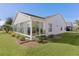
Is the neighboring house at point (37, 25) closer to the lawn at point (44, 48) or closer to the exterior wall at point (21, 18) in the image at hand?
the exterior wall at point (21, 18)

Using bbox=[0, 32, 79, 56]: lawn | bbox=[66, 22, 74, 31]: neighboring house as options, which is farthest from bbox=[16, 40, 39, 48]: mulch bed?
bbox=[66, 22, 74, 31]: neighboring house

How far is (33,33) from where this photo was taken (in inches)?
210

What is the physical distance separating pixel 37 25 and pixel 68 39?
496 millimetres

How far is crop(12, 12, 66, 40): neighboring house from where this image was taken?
5.31 meters

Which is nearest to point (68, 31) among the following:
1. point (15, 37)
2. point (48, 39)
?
point (48, 39)

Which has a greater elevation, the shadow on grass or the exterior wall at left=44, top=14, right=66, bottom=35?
the exterior wall at left=44, top=14, right=66, bottom=35

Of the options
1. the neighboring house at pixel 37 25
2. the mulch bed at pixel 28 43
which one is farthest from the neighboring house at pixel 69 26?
the mulch bed at pixel 28 43

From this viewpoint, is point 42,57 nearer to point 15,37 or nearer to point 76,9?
point 15,37

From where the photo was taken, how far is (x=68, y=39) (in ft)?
17.6

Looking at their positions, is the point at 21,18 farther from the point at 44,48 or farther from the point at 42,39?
the point at 44,48

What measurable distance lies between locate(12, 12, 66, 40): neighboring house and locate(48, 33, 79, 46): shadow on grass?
0.08 meters

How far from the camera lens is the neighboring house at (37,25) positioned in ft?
17.4

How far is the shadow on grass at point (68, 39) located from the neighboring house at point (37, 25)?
0.08 meters

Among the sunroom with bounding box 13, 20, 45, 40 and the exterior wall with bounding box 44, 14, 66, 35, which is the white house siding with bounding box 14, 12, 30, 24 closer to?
the sunroom with bounding box 13, 20, 45, 40
